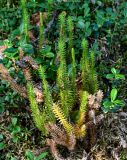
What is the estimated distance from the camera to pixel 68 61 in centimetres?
296

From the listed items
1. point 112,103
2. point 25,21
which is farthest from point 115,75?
point 25,21

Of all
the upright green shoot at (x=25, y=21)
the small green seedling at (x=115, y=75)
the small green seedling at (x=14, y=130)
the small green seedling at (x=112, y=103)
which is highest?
the upright green shoot at (x=25, y=21)

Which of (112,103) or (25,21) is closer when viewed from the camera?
(112,103)

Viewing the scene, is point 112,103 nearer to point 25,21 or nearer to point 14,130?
point 14,130

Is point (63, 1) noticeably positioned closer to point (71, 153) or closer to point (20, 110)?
point (20, 110)

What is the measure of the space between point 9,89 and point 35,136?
0.44 meters

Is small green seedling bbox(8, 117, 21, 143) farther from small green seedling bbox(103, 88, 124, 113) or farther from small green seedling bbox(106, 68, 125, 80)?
small green seedling bbox(106, 68, 125, 80)

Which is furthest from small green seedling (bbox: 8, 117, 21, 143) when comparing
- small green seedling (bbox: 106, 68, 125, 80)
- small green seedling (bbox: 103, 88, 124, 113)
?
small green seedling (bbox: 106, 68, 125, 80)

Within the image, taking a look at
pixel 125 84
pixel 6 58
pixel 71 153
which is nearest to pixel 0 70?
pixel 6 58

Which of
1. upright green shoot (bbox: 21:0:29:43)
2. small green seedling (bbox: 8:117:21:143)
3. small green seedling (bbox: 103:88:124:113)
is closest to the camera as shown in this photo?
small green seedling (bbox: 103:88:124:113)

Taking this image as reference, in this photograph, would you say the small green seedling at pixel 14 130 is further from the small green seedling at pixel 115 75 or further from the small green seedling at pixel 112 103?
the small green seedling at pixel 115 75

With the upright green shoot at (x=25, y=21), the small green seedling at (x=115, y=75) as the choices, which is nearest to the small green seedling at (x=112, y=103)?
the small green seedling at (x=115, y=75)

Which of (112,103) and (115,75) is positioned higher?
(115,75)

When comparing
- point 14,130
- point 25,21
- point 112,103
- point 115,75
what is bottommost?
point 14,130
